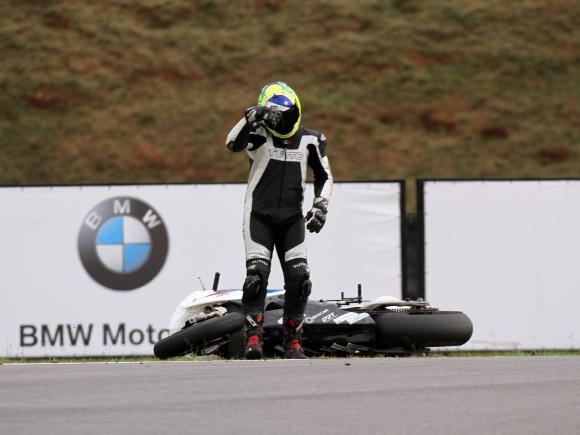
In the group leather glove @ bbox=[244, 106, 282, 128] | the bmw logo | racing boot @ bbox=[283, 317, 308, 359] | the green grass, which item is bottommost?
racing boot @ bbox=[283, 317, 308, 359]

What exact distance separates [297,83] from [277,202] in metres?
21.3

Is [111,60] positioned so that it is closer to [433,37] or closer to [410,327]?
[433,37]

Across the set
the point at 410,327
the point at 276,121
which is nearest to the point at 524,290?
the point at 410,327

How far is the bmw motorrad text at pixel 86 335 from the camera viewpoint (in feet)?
41.1

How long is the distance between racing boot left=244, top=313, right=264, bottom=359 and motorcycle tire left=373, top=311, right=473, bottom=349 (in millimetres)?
934

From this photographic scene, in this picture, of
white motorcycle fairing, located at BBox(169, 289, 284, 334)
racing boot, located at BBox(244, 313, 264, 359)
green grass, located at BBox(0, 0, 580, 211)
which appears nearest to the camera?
racing boot, located at BBox(244, 313, 264, 359)

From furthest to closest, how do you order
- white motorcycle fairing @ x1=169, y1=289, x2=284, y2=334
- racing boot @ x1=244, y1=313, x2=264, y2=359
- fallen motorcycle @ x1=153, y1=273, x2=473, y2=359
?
white motorcycle fairing @ x1=169, y1=289, x2=284, y2=334
fallen motorcycle @ x1=153, y1=273, x2=473, y2=359
racing boot @ x1=244, y1=313, x2=264, y2=359

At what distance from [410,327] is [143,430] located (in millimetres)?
4272

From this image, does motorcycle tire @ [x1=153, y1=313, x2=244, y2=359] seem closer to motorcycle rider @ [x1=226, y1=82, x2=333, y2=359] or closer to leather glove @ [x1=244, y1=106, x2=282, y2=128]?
motorcycle rider @ [x1=226, y1=82, x2=333, y2=359]

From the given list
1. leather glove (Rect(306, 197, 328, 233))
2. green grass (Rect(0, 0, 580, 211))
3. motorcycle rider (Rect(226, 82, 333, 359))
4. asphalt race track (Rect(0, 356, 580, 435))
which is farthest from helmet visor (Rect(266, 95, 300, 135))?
green grass (Rect(0, 0, 580, 211))

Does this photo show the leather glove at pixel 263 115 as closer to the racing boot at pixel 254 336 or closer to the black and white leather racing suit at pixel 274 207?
the black and white leather racing suit at pixel 274 207

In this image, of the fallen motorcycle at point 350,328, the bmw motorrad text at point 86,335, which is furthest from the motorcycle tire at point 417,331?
the bmw motorrad text at point 86,335

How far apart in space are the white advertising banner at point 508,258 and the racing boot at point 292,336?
13.1 ft

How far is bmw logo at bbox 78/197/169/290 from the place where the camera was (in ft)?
41.5
